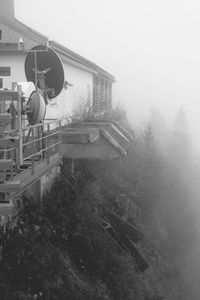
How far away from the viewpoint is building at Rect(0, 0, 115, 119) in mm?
14922

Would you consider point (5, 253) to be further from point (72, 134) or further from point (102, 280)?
point (72, 134)

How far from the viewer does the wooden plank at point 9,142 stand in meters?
6.11

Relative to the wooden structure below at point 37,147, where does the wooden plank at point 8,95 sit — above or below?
above

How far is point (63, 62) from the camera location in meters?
16.5

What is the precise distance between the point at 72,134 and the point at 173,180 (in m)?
18.1

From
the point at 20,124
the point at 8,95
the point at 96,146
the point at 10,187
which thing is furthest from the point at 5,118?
the point at 96,146

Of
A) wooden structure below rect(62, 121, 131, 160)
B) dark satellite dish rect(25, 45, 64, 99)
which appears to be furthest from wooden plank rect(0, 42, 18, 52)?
wooden structure below rect(62, 121, 131, 160)

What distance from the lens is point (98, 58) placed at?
51719 millimetres

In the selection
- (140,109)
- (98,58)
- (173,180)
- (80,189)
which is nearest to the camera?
(80,189)

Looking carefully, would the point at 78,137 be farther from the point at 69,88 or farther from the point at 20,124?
the point at 69,88

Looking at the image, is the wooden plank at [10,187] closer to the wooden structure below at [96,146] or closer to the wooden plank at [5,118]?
the wooden plank at [5,118]

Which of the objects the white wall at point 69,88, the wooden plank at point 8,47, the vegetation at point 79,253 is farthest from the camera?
the white wall at point 69,88

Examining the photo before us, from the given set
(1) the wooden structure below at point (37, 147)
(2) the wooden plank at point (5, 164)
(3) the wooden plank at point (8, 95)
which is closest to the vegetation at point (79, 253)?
(1) the wooden structure below at point (37, 147)

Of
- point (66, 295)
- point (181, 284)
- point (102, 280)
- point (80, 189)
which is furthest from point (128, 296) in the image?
point (181, 284)
